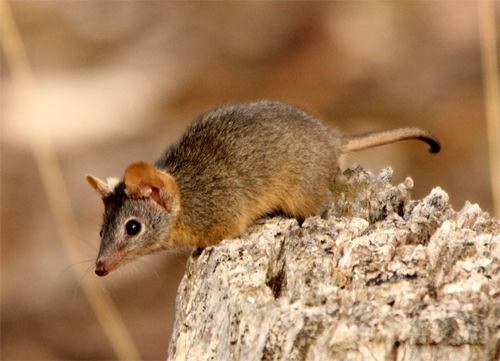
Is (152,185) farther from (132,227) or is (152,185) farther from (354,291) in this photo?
(354,291)

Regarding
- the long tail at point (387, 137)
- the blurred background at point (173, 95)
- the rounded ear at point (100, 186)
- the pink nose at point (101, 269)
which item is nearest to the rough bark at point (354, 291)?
the pink nose at point (101, 269)

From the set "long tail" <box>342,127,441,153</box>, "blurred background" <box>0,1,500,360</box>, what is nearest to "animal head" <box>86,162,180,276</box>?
"long tail" <box>342,127,441,153</box>

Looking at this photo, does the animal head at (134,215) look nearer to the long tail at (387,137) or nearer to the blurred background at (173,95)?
the long tail at (387,137)

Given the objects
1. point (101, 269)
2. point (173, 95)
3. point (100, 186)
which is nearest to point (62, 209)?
point (173, 95)

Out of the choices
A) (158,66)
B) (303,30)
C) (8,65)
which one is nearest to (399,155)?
(303,30)

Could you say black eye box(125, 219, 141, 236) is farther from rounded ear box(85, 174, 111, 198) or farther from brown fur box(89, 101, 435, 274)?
rounded ear box(85, 174, 111, 198)
